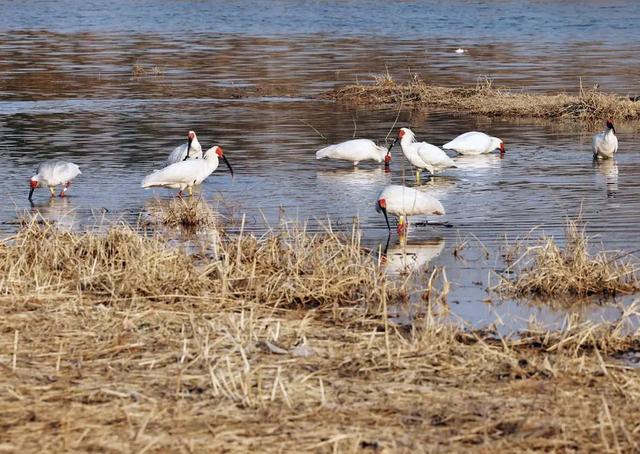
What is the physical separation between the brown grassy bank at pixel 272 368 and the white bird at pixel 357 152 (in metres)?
7.54

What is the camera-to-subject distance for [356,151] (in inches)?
635

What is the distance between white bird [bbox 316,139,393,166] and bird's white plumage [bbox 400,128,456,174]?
841 mm

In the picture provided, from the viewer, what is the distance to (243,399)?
5777 mm

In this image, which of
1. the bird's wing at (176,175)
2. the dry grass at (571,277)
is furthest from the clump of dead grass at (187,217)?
the dry grass at (571,277)

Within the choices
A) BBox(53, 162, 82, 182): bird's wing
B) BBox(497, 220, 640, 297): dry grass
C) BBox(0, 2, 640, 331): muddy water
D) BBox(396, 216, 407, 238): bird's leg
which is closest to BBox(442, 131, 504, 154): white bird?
BBox(0, 2, 640, 331): muddy water

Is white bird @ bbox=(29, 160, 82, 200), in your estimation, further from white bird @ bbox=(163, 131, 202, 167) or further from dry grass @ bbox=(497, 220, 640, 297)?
dry grass @ bbox=(497, 220, 640, 297)

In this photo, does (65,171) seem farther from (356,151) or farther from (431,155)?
(431,155)

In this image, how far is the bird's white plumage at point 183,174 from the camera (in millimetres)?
13672

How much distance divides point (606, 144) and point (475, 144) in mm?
1677

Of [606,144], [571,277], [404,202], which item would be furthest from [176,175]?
[571,277]

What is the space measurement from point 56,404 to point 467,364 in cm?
205

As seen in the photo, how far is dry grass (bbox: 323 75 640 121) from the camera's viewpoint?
20312 millimetres

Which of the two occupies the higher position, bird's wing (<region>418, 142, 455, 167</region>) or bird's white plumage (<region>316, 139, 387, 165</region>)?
bird's wing (<region>418, 142, 455, 167</region>)

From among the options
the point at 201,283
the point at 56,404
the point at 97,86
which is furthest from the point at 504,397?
the point at 97,86
